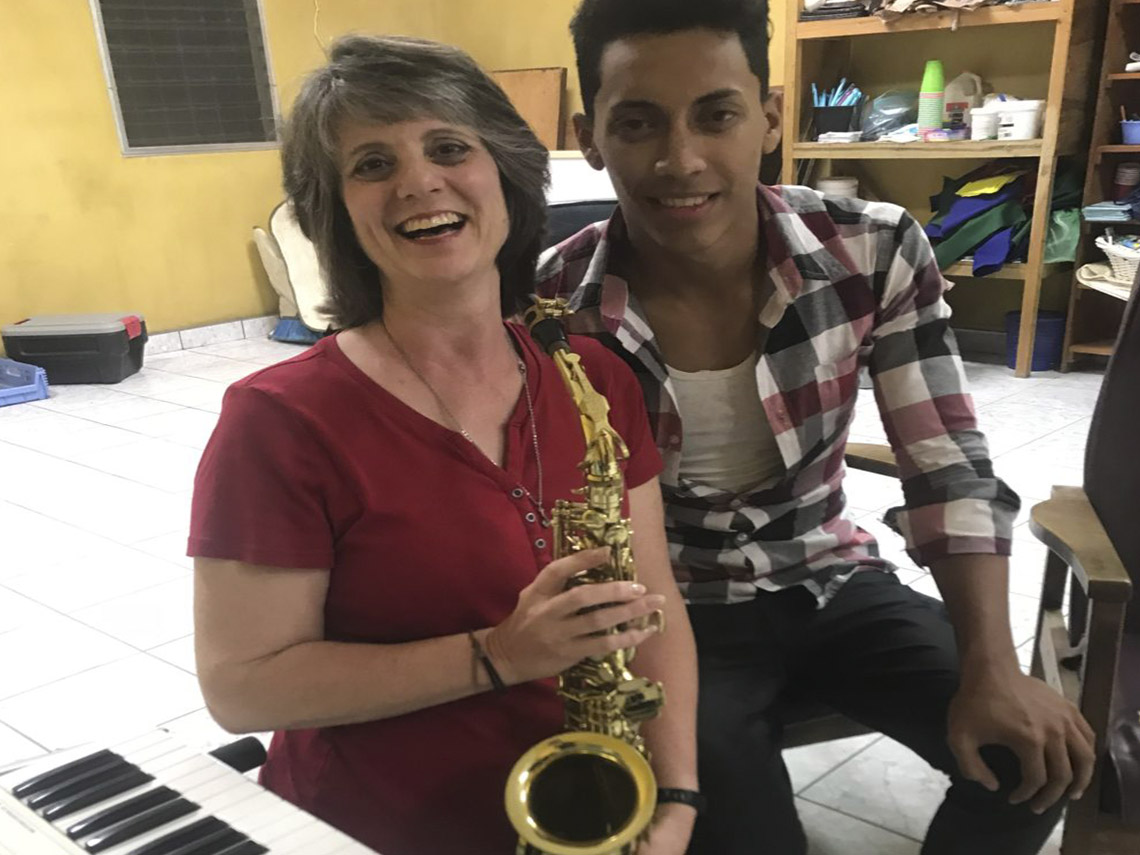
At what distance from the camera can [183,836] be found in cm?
91

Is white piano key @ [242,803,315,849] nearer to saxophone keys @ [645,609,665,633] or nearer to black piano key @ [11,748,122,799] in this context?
black piano key @ [11,748,122,799]

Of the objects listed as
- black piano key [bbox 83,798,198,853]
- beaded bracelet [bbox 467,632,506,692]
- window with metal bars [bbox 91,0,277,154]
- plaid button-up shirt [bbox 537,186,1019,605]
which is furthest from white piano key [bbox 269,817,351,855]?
window with metal bars [bbox 91,0,277,154]

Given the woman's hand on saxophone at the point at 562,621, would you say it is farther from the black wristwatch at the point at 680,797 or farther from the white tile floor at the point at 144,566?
the white tile floor at the point at 144,566

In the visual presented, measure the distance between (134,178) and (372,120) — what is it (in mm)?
5089

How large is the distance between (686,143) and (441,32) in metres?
5.81

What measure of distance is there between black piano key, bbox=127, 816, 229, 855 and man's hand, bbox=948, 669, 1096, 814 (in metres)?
0.93

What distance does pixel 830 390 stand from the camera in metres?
1.56

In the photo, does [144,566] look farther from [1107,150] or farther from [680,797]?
[1107,150]

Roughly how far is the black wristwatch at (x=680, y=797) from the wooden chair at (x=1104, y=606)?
52cm

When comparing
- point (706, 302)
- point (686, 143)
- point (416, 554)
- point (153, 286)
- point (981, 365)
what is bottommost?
point (981, 365)

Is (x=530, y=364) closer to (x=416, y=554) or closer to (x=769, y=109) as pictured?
(x=416, y=554)

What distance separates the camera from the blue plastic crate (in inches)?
194

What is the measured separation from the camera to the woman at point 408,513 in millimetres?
1061

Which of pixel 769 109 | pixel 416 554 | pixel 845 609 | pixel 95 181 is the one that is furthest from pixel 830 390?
pixel 95 181
